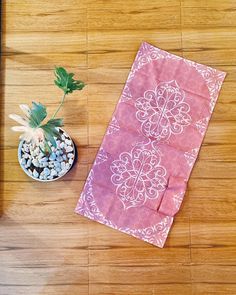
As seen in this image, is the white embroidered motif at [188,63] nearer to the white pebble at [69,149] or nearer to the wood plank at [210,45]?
the wood plank at [210,45]

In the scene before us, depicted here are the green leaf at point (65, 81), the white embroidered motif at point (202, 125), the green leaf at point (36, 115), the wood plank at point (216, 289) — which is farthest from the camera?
the white embroidered motif at point (202, 125)

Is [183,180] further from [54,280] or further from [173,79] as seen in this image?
[54,280]

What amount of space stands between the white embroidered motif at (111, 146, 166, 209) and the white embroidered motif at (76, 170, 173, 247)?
0.09 meters

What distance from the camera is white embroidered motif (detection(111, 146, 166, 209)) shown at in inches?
57.4

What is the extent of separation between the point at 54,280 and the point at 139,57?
35.5 inches

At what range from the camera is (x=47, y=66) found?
1.56 meters

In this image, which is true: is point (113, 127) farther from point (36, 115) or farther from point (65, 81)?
point (36, 115)

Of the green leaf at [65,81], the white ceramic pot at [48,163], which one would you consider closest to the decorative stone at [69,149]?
the white ceramic pot at [48,163]

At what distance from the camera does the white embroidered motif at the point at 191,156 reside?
148 centimetres

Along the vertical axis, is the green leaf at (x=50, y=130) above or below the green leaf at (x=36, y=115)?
below

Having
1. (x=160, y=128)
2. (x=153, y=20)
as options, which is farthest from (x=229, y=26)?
(x=160, y=128)

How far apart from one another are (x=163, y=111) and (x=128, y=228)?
462 mm

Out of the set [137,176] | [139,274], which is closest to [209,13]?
[137,176]

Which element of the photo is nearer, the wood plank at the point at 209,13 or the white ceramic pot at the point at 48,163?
the white ceramic pot at the point at 48,163
